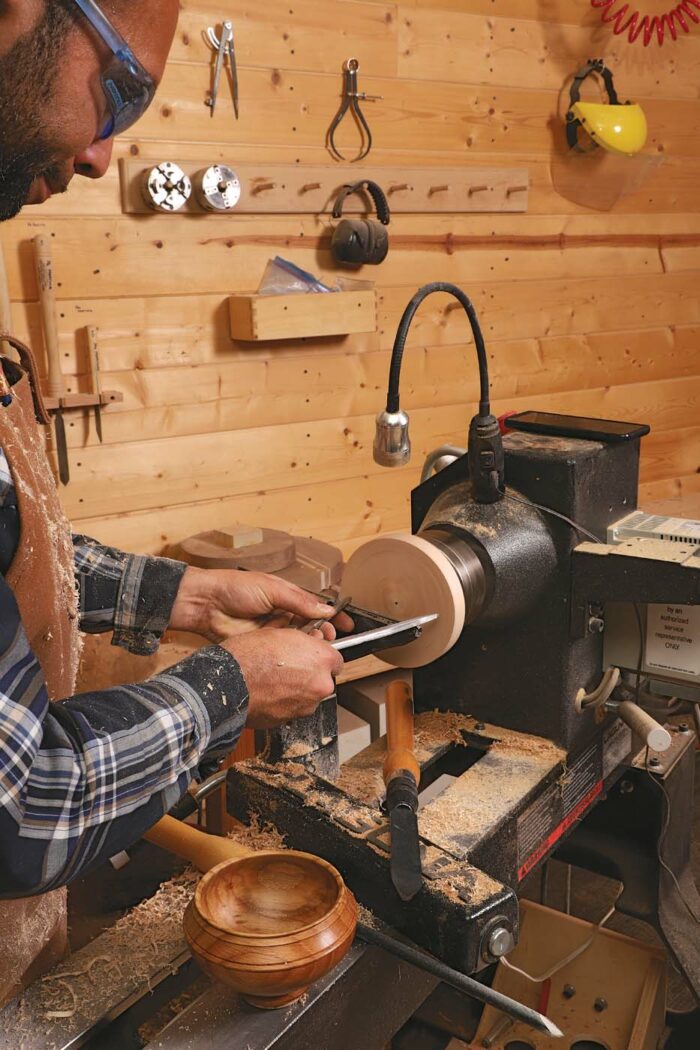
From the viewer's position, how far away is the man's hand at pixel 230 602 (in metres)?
1.63

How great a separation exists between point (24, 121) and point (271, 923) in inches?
37.7

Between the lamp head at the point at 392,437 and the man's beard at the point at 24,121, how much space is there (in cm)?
68

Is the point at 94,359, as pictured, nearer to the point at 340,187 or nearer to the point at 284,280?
the point at 284,280

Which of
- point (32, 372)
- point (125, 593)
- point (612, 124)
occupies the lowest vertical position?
point (125, 593)

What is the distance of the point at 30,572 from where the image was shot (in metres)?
1.29

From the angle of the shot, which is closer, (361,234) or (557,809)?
(557,809)

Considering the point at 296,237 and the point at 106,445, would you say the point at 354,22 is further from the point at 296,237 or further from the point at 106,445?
the point at 106,445

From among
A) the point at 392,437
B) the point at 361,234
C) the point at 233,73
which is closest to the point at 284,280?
the point at 361,234

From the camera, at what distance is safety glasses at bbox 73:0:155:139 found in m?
1.07

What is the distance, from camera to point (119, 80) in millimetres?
1139

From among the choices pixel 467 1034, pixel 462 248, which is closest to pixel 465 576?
pixel 467 1034

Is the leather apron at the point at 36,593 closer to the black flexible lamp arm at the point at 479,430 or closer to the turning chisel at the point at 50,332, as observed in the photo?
the black flexible lamp arm at the point at 479,430

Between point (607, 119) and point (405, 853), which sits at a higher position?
point (607, 119)

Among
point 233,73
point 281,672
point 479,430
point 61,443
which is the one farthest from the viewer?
point 233,73
